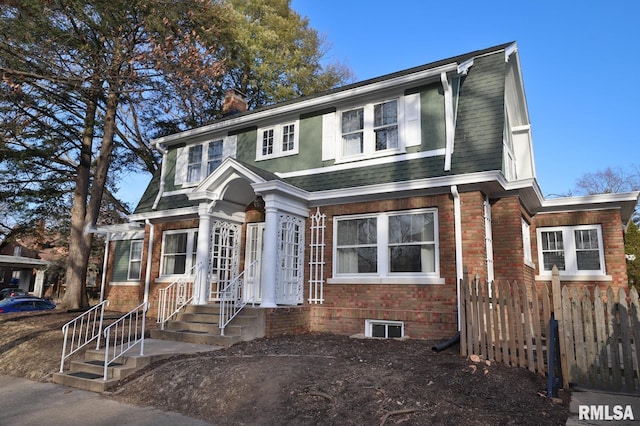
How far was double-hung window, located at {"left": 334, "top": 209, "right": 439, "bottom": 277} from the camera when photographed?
32.3 ft

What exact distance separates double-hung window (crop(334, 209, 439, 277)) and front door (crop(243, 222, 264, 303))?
7.85 feet

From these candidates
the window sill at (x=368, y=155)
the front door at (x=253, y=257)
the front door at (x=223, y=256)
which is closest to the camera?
the window sill at (x=368, y=155)

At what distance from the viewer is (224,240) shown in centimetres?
1244

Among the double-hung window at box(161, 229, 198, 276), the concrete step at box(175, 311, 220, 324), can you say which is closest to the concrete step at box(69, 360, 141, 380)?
the concrete step at box(175, 311, 220, 324)

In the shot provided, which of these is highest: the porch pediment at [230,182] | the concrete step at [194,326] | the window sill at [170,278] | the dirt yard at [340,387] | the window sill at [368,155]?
the window sill at [368,155]

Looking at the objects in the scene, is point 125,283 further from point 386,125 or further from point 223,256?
point 386,125

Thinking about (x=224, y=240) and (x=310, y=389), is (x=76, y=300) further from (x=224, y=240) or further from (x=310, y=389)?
(x=310, y=389)

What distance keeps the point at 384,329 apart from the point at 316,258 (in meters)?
2.44

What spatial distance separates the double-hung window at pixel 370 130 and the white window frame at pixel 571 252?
17.9 feet

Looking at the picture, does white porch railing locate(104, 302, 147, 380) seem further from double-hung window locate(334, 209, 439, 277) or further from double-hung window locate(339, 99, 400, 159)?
double-hung window locate(339, 99, 400, 159)

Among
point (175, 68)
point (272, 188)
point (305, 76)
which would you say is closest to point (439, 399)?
point (272, 188)

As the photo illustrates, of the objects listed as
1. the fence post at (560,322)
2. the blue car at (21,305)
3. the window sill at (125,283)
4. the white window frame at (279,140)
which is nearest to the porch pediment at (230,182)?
the white window frame at (279,140)

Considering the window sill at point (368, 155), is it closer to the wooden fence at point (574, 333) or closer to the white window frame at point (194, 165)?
the wooden fence at point (574, 333)

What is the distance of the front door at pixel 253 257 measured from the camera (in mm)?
11906
